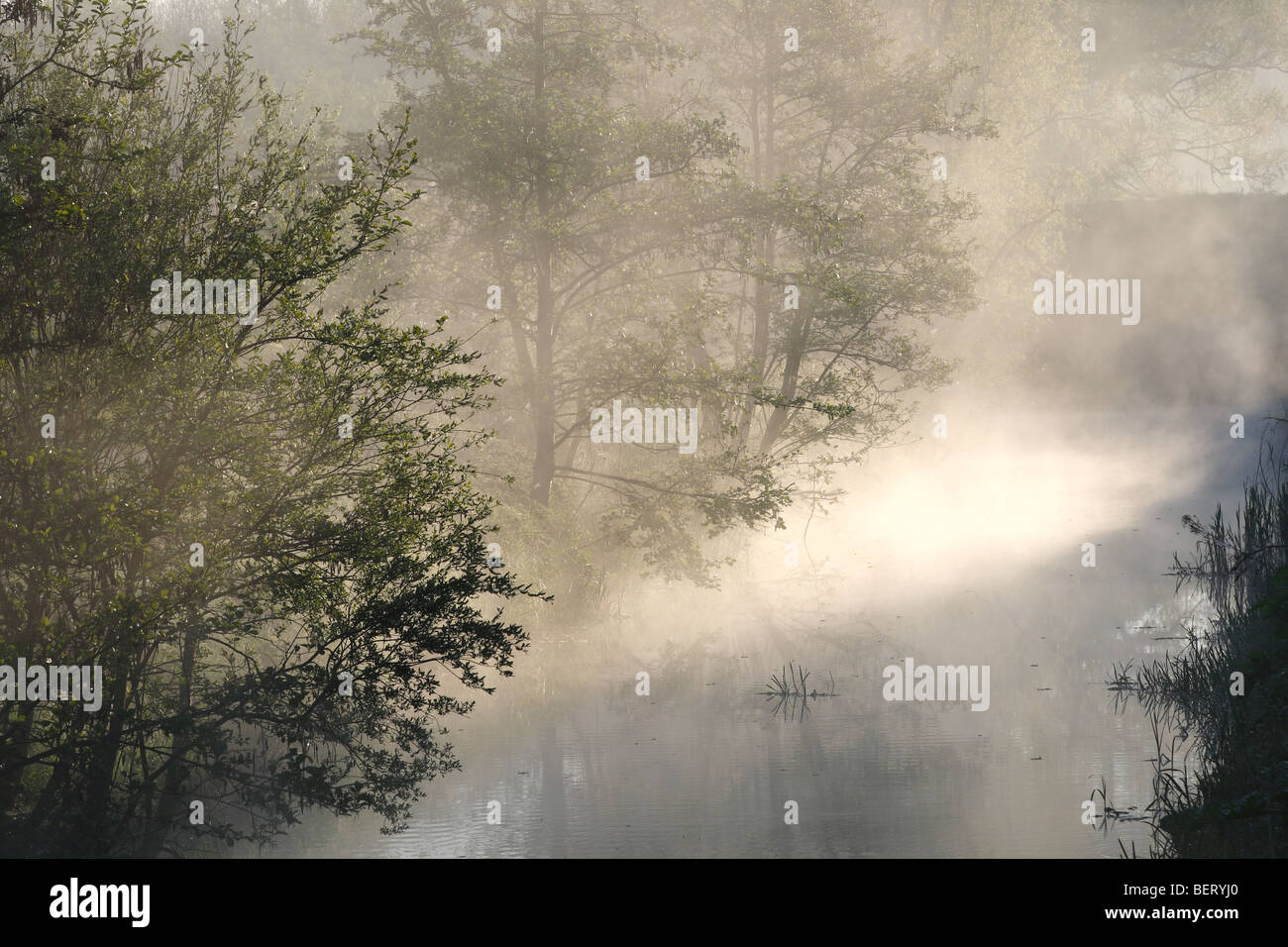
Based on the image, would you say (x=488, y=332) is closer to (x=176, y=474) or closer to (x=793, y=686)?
(x=793, y=686)

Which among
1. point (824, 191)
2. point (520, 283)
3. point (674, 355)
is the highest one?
point (824, 191)

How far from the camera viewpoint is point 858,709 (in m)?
17.8

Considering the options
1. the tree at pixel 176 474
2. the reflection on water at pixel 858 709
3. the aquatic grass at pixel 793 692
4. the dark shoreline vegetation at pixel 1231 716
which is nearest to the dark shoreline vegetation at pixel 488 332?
the tree at pixel 176 474

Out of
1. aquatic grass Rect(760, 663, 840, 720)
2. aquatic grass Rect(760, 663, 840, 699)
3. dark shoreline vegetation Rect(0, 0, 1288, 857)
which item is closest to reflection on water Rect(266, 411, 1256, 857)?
aquatic grass Rect(760, 663, 840, 720)

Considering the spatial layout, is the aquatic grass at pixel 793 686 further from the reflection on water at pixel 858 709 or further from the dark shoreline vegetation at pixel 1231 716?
the dark shoreline vegetation at pixel 1231 716

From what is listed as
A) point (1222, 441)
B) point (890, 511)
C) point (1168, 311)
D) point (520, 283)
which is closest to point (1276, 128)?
point (1168, 311)

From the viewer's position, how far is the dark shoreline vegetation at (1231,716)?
9.63 meters

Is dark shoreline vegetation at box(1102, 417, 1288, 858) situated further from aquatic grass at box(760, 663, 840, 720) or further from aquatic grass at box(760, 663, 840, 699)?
aquatic grass at box(760, 663, 840, 720)

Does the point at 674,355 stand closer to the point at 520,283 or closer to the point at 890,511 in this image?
the point at 520,283

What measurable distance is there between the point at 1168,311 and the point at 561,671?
2876 cm

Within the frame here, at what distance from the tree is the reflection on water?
5.95 ft

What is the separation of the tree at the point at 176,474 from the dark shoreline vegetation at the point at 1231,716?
5.96 meters

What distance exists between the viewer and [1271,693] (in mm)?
11812

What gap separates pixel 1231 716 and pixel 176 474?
10451 mm
